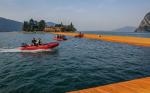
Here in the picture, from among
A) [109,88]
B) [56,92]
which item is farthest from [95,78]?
[109,88]

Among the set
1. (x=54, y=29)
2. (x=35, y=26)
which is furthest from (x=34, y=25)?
(x=54, y=29)

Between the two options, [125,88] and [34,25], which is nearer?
[125,88]

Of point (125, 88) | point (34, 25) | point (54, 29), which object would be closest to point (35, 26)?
point (34, 25)

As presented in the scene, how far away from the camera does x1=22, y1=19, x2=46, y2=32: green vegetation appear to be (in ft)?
630

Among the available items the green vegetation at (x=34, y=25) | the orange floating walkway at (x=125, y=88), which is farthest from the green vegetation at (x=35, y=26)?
Result: the orange floating walkway at (x=125, y=88)

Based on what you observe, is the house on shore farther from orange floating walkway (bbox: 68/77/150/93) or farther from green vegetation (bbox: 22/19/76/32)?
orange floating walkway (bbox: 68/77/150/93)

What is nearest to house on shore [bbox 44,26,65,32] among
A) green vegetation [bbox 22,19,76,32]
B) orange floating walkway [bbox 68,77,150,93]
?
green vegetation [bbox 22,19,76,32]

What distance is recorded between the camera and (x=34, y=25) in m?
194

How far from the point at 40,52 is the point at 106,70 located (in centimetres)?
1698

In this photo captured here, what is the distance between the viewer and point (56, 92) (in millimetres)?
13188

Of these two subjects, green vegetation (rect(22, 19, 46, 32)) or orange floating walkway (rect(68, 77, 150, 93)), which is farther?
green vegetation (rect(22, 19, 46, 32))

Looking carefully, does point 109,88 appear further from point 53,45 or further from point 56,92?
point 53,45

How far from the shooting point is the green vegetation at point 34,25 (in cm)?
19188

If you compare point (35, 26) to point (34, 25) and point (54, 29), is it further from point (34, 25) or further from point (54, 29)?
point (54, 29)
